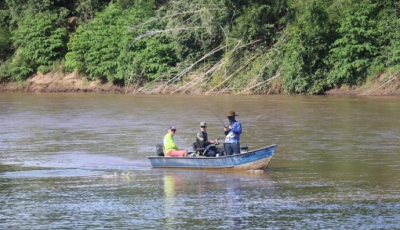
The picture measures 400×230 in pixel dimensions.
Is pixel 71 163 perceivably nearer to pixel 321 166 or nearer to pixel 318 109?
pixel 321 166

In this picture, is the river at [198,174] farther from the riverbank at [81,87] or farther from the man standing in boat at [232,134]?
the riverbank at [81,87]

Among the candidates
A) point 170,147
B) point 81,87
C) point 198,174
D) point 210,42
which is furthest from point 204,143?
point 81,87

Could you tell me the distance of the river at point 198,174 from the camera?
632 inches

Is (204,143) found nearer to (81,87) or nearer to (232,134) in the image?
(232,134)

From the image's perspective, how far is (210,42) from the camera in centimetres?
5006

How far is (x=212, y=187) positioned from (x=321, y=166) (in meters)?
3.75

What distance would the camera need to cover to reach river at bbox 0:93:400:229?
52.7ft

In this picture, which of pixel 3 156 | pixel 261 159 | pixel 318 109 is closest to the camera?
pixel 261 159

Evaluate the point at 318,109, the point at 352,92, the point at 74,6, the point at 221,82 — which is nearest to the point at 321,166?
the point at 318,109

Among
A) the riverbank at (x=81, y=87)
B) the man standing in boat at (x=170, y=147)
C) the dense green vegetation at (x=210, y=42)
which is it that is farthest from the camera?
the riverbank at (x=81, y=87)

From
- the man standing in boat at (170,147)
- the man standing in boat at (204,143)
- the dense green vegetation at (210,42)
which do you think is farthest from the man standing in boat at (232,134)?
the dense green vegetation at (210,42)

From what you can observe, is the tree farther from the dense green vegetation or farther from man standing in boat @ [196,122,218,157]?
man standing in boat @ [196,122,218,157]

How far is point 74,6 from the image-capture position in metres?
61.1

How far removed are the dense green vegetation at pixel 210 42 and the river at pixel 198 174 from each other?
652 cm
